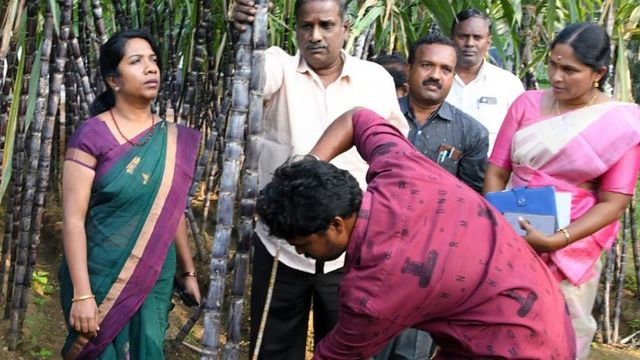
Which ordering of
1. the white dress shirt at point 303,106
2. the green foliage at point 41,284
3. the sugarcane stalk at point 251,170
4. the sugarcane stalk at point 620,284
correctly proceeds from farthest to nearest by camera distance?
1. the sugarcane stalk at point 620,284
2. the green foliage at point 41,284
3. the white dress shirt at point 303,106
4. the sugarcane stalk at point 251,170

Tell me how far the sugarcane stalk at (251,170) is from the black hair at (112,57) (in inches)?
18.2

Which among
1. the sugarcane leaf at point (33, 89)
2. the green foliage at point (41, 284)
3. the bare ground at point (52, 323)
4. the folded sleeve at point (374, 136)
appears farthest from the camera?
the green foliage at point (41, 284)

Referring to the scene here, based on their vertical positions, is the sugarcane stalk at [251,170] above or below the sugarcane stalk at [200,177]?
above

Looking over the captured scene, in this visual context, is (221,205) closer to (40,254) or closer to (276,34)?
(276,34)

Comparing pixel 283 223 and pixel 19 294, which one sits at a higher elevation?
pixel 283 223

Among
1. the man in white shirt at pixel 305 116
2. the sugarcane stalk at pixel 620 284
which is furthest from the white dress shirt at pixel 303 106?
→ the sugarcane stalk at pixel 620 284

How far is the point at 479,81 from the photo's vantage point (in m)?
3.25

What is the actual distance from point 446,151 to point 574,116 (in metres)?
0.58

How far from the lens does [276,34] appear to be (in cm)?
401

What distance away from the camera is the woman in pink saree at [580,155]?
2205 mm

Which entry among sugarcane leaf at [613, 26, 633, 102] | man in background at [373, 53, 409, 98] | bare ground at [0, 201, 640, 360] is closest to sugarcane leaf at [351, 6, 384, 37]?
man in background at [373, 53, 409, 98]

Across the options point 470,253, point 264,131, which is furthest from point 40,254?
point 470,253

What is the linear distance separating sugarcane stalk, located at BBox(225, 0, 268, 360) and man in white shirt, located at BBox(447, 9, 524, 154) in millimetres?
1293

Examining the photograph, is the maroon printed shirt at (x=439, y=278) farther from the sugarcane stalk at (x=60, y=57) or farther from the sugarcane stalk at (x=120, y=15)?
the sugarcane stalk at (x=120, y=15)
